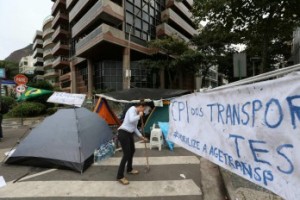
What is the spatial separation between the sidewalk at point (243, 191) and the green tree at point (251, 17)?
9.14 m

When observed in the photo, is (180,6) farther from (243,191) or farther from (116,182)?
(243,191)

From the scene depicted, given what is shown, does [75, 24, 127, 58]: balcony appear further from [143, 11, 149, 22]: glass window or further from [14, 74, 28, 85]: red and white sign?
[14, 74, 28, 85]: red and white sign

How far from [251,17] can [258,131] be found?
11.9 metres

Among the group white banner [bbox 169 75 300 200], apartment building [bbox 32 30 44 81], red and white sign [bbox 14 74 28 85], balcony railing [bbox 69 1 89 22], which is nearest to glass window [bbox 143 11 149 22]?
balcony railing [bbox 69 1 89 22]

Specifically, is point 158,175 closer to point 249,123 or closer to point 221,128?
point 221,128

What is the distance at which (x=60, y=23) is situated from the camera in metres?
37.9

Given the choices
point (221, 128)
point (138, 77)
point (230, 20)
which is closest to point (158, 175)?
point (221, 128)

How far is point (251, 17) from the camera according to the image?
473 inches

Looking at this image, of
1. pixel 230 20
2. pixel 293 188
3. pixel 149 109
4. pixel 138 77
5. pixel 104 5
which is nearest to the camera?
pixel 293 188

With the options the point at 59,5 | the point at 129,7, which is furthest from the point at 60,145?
the point at 59,5

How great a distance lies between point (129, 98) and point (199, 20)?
25.0 ft

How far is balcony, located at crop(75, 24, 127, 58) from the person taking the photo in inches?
757

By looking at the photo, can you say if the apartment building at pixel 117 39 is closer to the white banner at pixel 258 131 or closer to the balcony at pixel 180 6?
the balcony at pixel 180 6

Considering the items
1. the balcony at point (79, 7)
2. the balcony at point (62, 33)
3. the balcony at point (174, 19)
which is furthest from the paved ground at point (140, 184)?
the balcony at point (62, 33)
